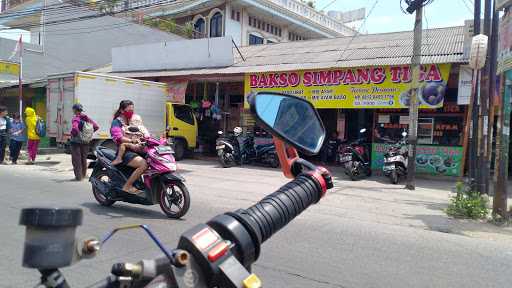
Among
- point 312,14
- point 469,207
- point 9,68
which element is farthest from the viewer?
point 312,14

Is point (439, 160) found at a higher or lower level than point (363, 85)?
lower

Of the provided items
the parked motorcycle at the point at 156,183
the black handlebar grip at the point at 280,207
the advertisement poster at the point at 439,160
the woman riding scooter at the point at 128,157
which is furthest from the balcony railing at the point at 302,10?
the black handlebar grip at the point at 280,207

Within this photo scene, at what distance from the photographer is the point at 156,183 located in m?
6.54

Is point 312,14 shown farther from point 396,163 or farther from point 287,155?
point 287,155

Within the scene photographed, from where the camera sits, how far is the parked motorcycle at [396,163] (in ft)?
36.5

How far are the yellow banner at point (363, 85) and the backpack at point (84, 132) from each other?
17.7 ft

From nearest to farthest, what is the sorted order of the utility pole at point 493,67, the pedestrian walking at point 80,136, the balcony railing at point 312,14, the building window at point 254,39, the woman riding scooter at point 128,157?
the woman riding scooter at point 128,157
the utility pole at point 493,67
the pedestrian walking at point 80,136
the building window at point 254,39
the balcony railing at point 312,14

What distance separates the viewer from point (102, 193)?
23.2 ft

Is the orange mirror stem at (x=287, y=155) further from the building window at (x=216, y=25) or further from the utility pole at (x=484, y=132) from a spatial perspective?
the building window at (x=216, y=25)

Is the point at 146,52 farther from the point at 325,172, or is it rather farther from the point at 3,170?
the point at 325,172

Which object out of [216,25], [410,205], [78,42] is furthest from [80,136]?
[216,25]

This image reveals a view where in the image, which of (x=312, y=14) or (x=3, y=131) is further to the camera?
(x=312, y=14)

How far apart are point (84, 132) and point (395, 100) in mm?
8121

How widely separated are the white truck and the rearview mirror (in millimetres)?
12279
